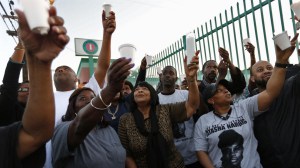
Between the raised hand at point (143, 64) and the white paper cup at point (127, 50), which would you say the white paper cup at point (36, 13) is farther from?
the raised hand at point (143, 64)

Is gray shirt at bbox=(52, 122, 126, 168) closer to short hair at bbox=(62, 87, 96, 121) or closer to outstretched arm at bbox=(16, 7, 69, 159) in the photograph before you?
short hair at bbox=(62, 87, 96, 121)

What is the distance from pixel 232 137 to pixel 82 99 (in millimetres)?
1544

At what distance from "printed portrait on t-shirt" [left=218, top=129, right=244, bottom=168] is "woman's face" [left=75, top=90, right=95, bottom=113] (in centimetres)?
141

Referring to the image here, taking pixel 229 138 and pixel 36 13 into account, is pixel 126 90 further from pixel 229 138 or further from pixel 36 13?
pixel 36 13

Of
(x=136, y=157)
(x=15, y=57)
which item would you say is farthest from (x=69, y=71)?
(x=136, y=157)

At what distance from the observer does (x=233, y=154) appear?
2.71 metres

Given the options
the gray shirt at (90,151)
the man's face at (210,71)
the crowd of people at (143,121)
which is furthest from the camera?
the man's face at (210,71)

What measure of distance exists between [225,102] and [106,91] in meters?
1.86

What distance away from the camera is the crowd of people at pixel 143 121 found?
Result: 52.9 inches

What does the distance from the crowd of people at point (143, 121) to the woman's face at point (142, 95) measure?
0.01 metres

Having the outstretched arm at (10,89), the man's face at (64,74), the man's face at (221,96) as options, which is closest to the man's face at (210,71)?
the man's face at (221,96)

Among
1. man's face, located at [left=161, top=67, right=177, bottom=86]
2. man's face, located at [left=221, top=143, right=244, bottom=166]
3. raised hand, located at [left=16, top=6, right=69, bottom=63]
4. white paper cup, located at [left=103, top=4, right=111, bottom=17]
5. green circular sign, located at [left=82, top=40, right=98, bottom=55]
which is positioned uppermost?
green circular sign, located at [left=82, top=40, right=98, bottom=55]

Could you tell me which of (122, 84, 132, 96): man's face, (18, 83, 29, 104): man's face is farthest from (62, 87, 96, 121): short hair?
(122, 84, 132, 96): man's face

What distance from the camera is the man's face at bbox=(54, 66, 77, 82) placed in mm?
3559
